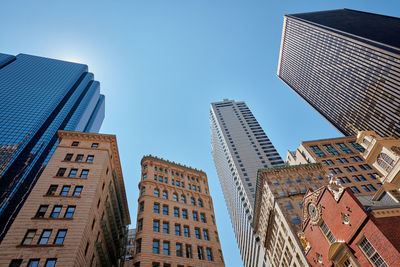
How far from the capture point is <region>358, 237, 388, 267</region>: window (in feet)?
66.5

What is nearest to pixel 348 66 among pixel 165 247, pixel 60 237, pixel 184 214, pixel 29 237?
pixel 184 214

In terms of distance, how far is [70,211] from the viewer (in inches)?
1331

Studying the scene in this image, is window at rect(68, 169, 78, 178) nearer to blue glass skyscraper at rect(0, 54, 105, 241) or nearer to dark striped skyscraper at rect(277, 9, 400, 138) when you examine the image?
A: blue glass skyscraper at rect(0, 54, 105, 241)

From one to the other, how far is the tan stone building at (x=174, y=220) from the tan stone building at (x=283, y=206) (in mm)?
14874

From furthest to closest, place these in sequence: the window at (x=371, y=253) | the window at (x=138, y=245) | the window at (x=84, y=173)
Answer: the window at (x=84, y=173) < the window at (x=138, y=245) < the window at (x=371, y=253)

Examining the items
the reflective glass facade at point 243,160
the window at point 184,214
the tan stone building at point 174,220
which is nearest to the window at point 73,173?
the tan stone building at point 174,220

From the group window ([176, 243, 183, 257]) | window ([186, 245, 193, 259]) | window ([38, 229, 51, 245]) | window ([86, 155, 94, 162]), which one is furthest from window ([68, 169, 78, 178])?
window ([186, 245, 193, 259])

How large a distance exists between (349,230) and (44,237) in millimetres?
36763

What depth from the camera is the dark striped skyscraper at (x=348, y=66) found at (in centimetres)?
7683

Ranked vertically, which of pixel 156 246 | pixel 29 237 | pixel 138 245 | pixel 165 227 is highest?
pixel 165 227

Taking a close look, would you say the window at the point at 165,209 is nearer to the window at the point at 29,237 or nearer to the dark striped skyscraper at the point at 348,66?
the window at the point at 29,237

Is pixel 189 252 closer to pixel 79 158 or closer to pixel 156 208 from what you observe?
pixel 156 208

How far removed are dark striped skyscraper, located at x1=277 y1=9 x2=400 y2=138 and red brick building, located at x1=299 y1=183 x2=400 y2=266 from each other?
218 ft

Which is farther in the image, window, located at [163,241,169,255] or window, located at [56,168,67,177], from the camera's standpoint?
window, located at [56,168,67,177]
